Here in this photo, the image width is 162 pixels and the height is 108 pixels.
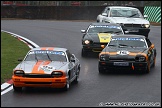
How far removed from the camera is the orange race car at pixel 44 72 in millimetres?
13047

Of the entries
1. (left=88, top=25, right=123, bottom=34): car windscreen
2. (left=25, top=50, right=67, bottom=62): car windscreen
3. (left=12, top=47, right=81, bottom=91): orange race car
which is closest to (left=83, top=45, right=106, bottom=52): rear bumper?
(left=88, top=25, right=123, bottom=34): car windscreen

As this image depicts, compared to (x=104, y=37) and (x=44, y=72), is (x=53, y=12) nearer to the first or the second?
(x=104, y=37)

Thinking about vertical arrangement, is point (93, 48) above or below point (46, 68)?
below

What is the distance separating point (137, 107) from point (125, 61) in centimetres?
519

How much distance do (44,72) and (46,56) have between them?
1647mm

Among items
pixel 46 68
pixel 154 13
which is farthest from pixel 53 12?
pixel 46 68

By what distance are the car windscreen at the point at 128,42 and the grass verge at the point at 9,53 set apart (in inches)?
145

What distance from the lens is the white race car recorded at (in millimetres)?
26531

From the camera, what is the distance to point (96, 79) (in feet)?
51.1

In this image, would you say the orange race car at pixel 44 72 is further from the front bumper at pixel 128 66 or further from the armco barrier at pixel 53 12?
the armco barrier at pixel 53 12

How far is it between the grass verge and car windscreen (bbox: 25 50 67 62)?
3.60 ft

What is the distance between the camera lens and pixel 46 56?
48.5 ft

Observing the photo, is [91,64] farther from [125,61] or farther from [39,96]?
[39,96]

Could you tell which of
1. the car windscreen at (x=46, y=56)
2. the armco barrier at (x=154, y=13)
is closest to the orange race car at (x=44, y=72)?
the car windscreen at (x=46, y=56)
